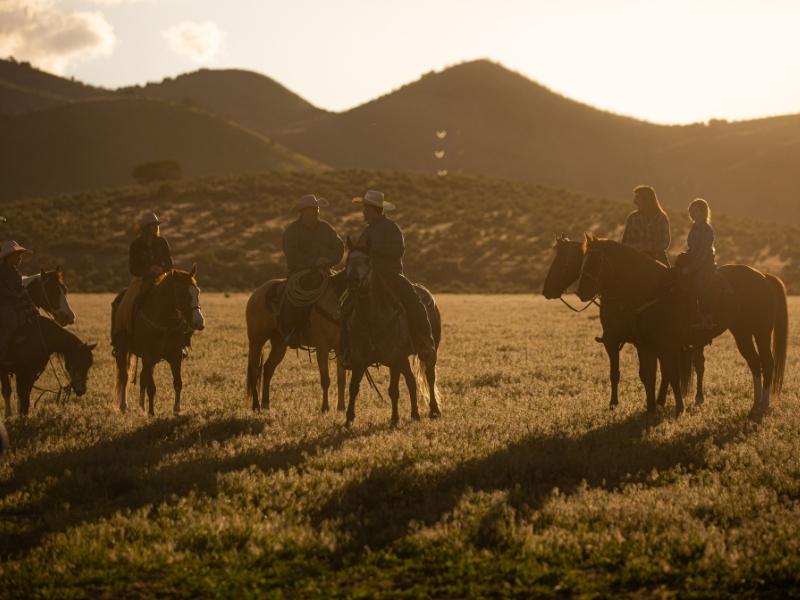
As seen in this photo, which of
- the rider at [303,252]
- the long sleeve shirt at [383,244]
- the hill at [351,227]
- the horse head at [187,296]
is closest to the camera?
the long sleeve shirt at [383,244]

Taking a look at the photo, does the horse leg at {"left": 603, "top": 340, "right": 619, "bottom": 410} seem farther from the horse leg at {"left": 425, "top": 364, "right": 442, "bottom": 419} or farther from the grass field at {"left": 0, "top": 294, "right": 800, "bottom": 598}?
the horse leg at {"left": 425, "top": 364, "right": 442, "bottom": 419}

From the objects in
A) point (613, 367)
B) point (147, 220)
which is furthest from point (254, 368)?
point (613, 367)

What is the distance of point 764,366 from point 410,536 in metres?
8.24

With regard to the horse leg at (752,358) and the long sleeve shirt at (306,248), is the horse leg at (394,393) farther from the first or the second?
the horse leg at (752,358)

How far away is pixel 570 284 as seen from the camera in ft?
40.0

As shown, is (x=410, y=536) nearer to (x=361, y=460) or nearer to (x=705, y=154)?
(x=361, y=460)

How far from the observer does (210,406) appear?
14.6 metres

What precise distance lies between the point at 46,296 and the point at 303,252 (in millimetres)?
4041

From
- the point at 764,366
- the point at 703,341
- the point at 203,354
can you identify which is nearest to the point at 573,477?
the point at 703,341

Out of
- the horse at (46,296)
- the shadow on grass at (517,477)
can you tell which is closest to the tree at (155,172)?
the horse at (46,296)

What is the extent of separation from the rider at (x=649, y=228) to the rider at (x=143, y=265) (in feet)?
23.6

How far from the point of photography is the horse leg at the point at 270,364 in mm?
14344

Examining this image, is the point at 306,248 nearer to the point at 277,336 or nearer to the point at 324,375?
the point at 277,336

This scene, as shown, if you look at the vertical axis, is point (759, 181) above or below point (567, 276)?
above
